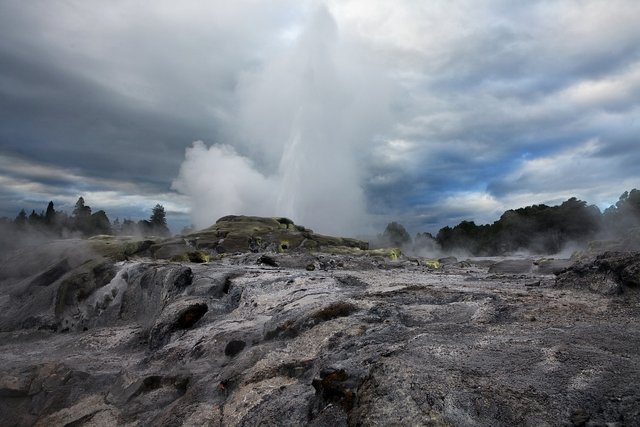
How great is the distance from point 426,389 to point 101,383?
375 inches

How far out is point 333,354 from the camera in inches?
349

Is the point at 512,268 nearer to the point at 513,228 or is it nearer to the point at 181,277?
the point at 181,277

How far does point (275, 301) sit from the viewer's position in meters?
14.3

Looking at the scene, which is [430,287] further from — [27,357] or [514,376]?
[27,357]

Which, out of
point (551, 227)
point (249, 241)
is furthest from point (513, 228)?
point (249, 241)

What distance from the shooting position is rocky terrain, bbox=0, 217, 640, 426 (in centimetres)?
632

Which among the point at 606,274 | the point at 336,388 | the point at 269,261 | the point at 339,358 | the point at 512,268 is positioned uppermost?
the point at 269,261

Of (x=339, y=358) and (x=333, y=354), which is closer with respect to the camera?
(x=339, y=358)

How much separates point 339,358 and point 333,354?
1.01ft

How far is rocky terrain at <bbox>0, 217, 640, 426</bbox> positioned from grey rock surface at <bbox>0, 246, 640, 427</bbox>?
0.03 metres

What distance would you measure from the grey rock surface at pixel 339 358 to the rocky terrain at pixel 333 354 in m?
0.03

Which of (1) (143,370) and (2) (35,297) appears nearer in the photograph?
(1) (143,370)

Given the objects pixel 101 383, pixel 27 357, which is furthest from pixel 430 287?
pixel 27 357

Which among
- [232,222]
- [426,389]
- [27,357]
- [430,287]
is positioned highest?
[232,222]
